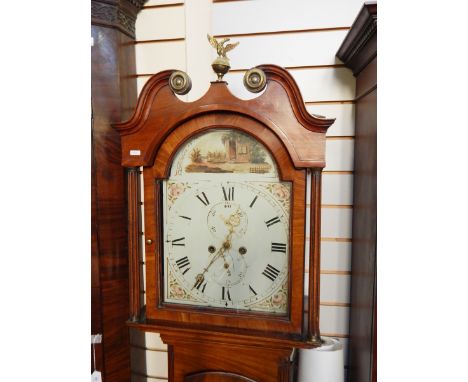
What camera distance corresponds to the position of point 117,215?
124cm

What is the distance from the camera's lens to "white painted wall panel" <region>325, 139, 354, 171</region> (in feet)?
3.92

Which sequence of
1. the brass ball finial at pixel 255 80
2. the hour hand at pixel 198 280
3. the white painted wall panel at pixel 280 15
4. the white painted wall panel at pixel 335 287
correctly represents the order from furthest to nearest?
1. the white painted wall panel at pixel 335 287
2. the white painted wall panel at pixel 280 15
3. the hour hand at pixel 198 280
4. the brass ball finial at pixel 255 80

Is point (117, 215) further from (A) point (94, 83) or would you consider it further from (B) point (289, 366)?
(B) point (289, 366)

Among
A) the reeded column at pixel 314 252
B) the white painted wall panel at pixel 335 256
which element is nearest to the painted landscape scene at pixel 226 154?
the reeded column at pixel 314 252

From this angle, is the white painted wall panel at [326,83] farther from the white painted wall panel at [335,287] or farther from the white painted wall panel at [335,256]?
the white painted wall panel at [335,287]

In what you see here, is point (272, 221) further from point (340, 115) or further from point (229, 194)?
point (340, 115)

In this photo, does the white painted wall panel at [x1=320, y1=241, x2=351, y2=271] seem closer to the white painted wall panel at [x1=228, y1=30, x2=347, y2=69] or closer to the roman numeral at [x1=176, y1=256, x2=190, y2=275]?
the roman numeral at [x1=176, y1=256, x2=190, y2=275]

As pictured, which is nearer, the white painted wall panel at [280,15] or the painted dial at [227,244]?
the painted dial at [227,244]

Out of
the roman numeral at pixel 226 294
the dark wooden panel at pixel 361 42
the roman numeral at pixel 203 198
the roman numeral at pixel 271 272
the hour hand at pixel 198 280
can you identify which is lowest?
the roman numeral at pixel 226 294

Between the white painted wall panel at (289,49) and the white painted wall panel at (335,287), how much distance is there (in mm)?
793

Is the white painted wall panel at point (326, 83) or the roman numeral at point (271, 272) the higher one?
the white painted wall panel at point (326, 83)

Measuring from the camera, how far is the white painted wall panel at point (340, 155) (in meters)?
1.19

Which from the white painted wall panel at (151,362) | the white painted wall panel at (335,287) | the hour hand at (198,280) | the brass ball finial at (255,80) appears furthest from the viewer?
the white painted wall panel at (151,362)

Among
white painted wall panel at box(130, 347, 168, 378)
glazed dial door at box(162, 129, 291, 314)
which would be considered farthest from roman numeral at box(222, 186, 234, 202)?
white painted wall panel at box(130, 347, 168, 378)
